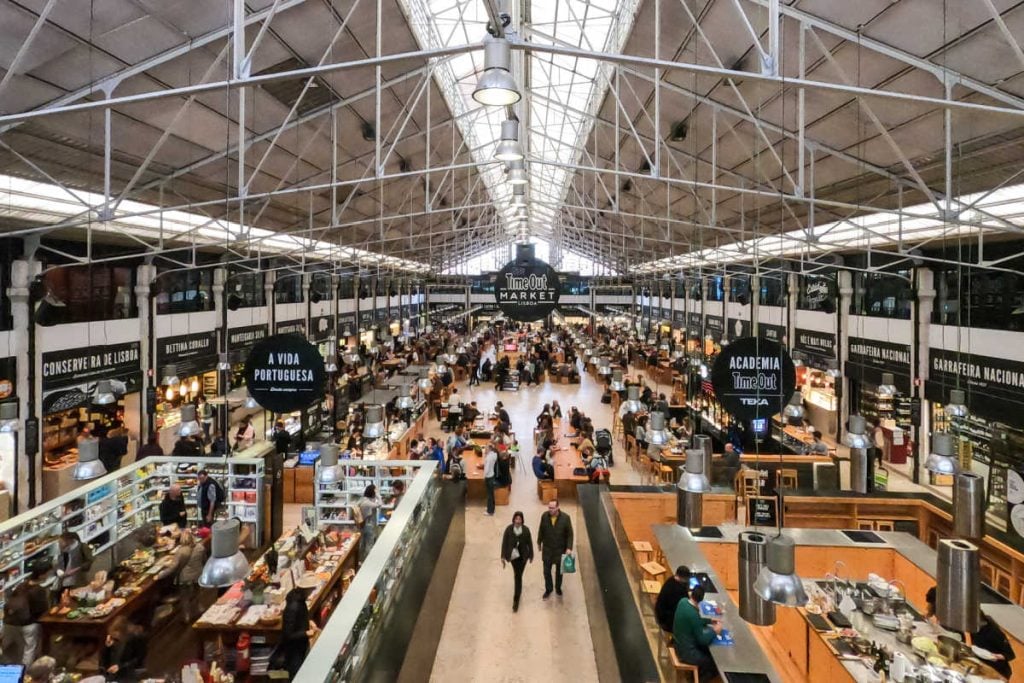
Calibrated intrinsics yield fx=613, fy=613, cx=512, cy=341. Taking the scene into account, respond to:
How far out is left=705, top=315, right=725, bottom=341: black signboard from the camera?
75.6 ft

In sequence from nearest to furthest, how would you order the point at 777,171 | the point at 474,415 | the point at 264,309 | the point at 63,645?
the point at 63,645 < the point at 777,171 < the point at 474,415 < the point at 264,309

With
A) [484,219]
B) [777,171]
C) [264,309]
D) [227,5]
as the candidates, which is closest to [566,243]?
[484,219]

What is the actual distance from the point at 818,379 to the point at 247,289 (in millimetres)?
16276

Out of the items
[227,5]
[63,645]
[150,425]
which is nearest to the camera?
[63,645]

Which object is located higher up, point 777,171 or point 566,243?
point 566,243

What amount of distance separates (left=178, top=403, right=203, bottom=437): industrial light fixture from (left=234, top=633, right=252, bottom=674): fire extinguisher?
3588 millimetres

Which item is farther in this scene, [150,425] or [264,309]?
[264,309]

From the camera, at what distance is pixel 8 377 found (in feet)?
31.5

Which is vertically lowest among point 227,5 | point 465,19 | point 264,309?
point 264,309

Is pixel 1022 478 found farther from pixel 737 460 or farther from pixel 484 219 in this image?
pixel 484 219

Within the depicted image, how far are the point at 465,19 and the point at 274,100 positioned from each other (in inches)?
134

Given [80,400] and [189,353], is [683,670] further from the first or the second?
[189,353]

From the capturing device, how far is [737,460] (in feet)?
35.1

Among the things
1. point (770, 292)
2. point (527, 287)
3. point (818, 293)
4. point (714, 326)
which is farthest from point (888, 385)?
point (714, 326)
